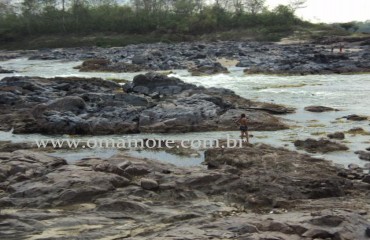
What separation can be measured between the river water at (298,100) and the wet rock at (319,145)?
0.37 meters

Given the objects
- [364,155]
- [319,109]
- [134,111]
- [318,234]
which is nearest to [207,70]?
[319,109]

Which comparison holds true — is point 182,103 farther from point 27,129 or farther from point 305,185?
point 305,185

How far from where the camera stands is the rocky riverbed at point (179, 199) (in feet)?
36.0

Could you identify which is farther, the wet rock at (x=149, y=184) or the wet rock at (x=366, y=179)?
the wet rock at (x=366, y=179)

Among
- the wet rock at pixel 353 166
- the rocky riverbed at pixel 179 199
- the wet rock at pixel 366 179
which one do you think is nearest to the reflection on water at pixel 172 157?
the rocky riverbed at pixel 179 199

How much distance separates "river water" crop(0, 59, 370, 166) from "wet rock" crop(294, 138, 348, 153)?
367mm

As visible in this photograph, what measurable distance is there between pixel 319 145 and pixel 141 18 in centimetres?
10078

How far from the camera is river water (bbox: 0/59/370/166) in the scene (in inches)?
837

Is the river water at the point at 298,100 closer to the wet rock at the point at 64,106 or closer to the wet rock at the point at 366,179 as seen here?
the wet rock at the point at 366,179

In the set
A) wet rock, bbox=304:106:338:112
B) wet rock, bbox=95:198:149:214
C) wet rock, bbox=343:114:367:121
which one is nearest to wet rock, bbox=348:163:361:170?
wet rock, bbox=95:198:149:214

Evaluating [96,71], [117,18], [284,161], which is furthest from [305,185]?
[117,18]

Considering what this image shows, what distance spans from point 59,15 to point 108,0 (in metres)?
26.4

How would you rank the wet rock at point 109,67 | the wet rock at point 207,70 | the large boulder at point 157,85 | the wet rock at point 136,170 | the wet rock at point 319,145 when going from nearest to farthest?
1. the wet rock at point 136,170
2. the wet rock at point 319,145
3. the large boulder at point 157,85
4. the wet rock at point 207,70
5. the wet rock at point 109,67

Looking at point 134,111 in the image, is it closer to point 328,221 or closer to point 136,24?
point 328,221
